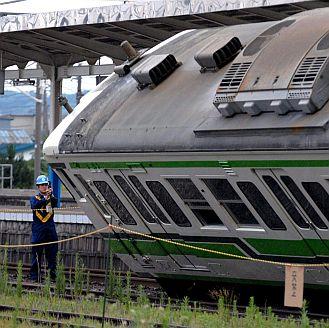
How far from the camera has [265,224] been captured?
1355 cm

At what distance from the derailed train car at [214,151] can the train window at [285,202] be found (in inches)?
0.6

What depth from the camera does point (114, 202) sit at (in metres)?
15.5

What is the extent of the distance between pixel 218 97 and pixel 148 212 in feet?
6.97

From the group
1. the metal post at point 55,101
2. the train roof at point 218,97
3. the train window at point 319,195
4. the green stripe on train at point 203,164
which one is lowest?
the train window at point 319,195

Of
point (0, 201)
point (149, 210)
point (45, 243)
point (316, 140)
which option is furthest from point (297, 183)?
point (0, 201)

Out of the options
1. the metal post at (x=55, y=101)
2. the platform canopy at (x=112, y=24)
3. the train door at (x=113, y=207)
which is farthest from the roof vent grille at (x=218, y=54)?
the metal post at (x=55, y=101)

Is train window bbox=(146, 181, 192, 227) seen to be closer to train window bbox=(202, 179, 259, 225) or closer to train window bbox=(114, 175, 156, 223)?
train window bbox=(114, 175, 156, 223)

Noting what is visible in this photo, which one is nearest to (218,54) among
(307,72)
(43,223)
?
(307,72)

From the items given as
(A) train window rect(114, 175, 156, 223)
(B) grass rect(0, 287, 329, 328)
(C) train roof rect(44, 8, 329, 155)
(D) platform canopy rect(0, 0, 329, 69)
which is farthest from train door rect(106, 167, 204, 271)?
(D) platform canopy rect(0, 0, 329, 69)

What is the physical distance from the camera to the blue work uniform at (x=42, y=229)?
18.3 meters

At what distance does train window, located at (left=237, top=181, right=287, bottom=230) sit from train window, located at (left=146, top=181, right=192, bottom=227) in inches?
50.9

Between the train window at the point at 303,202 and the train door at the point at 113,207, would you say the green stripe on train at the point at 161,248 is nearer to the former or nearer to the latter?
the train door at the point at 113,207

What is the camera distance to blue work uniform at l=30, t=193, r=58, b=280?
1834 cm

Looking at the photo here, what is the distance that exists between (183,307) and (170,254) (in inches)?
63.1
